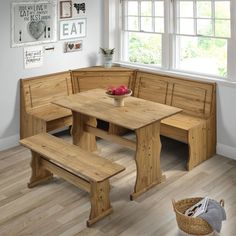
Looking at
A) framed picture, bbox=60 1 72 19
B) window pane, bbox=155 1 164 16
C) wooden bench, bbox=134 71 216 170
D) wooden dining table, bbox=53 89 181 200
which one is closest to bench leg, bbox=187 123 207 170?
wooden bench, bbox=134 71 216 170

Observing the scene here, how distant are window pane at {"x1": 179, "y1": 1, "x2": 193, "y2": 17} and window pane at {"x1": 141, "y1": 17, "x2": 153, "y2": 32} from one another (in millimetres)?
493

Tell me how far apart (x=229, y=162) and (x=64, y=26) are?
257cm

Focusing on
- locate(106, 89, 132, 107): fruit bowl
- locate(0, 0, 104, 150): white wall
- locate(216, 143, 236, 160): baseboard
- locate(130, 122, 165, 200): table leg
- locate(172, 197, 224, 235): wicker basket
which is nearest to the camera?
locate(172, 197, 224, 235): wicker basket

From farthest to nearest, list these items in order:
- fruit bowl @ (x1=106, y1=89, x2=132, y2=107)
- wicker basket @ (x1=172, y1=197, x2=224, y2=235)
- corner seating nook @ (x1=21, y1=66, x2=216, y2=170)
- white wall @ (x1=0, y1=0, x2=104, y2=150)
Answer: white wall @ (x1=0, y1=0, x2=104, y2=150) < corner seating nook @ (x1=21, y1=66, x2=216, y2=170) < fruit bowl @ (x1=106, y1=89, x2=132, y2=107) < wicker basket @ (x1=172, y1=197, x2=224, y2=235)

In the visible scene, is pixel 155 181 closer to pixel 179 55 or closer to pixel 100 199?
pixel 100 199

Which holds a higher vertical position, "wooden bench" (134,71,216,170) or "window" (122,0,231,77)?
"window" (122,0,231,77)

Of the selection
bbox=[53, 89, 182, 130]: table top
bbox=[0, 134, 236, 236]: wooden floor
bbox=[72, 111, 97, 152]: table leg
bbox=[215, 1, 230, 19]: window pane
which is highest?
bbox=[215, 1, 230, 19]: window pane

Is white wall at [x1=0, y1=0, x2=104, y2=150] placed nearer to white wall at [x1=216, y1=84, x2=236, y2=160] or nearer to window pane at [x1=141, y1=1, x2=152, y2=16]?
window pane at [x1=141, y1=1, x2=152, y2=16]

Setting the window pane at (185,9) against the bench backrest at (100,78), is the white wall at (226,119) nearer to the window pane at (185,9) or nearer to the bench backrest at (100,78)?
the window pane at (185,9)

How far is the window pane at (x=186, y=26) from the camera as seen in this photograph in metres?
4.87

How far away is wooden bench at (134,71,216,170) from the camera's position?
14.3 ft

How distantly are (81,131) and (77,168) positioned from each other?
1.14 meters

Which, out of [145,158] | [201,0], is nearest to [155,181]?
[145,158]

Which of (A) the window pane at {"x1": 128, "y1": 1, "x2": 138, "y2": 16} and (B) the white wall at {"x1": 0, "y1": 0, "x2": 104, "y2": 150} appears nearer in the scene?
(B) the white wall at {"x1": 0, "y1": 0, "x2": 104, "y2": 150}
